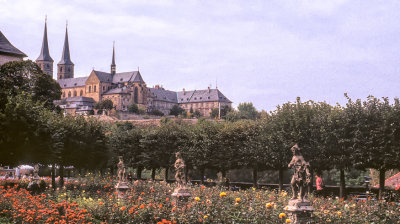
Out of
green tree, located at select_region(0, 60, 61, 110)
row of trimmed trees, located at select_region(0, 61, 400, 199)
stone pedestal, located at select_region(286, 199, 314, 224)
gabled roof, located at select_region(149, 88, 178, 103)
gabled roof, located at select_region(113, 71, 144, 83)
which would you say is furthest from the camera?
gabled roof, located at select_region(149, 88, 178, 103)

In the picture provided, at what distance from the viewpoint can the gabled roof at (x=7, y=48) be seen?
4688cm

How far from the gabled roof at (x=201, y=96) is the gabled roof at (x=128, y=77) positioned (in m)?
Result: 22.4

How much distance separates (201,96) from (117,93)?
103 ft

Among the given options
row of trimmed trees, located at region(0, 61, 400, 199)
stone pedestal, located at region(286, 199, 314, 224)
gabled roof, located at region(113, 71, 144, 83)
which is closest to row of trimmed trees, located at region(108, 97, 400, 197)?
row of trimmed trees, located at region(0, 61, 400, 199)

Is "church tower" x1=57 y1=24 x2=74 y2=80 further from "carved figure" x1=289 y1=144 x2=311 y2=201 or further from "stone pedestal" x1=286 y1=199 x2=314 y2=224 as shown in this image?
"stone pedestal" x1=286 y1=199 x2=314 y2=224

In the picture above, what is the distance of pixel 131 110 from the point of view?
140 meters

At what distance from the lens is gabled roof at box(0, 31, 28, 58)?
4688 centimetres

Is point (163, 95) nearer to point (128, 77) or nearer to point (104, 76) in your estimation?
point (128, 77)

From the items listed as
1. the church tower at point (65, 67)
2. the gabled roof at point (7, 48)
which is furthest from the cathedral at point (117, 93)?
the gabled roof at point (7, 48)

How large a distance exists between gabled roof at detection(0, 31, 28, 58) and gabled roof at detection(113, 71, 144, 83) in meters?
110

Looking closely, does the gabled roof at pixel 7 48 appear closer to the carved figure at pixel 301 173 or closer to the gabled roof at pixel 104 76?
the carved figure at pixel 301 173

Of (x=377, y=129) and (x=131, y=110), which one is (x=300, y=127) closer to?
(x=377, y=129)

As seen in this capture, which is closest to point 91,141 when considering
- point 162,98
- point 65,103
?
point 65,103

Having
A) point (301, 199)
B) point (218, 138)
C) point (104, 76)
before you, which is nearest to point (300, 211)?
point (301, 199)
